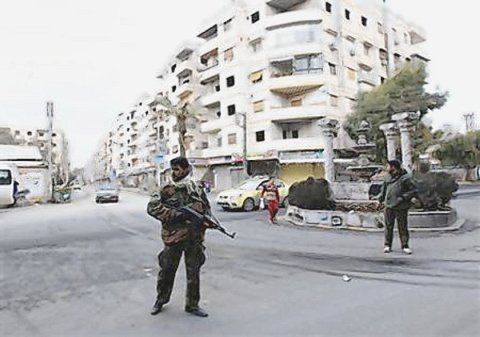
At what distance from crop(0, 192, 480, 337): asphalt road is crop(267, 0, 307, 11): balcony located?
3361 cm

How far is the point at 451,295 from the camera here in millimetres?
5285

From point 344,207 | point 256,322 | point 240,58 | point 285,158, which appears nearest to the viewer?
point 256,322

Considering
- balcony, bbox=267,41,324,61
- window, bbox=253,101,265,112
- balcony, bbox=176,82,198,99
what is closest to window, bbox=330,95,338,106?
balcony, bbox=267,41,324,61

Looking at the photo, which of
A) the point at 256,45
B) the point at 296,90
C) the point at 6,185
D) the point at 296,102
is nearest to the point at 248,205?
the point at 6,185

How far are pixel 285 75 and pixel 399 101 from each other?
9826mm

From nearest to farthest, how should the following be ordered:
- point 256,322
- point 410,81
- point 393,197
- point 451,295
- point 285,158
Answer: point 256,322, point 451,295, point 393,197, point 410,81, point 285,158

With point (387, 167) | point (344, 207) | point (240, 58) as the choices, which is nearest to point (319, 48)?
point (240, 58)

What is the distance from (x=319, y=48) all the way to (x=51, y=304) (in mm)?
36122

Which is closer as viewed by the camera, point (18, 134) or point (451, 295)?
point (451, 295)

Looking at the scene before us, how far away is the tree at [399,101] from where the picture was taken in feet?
115

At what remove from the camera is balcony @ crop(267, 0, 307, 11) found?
1582 inches

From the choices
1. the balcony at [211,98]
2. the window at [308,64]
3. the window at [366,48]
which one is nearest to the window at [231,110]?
the balcony at [211,98]

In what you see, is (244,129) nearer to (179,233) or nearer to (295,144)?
(295,144)

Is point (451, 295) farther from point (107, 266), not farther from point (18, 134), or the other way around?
point (18, 134)
